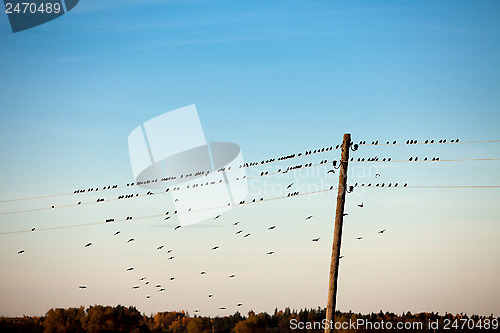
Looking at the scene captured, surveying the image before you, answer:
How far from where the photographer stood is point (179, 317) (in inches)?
5049

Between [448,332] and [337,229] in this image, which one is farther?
[448,332]

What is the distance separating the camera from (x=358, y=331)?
93750 mm

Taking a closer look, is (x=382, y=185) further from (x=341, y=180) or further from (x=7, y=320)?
(x=7, y=320)

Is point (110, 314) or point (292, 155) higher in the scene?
point (292, 155)

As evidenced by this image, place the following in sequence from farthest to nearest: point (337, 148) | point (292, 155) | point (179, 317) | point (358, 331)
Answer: point (179, 317), point (358, 331), point (292, 155), point (337, 148)

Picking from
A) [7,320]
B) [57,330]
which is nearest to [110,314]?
[57,330]

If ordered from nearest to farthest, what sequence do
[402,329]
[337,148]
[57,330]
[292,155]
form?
[337,148]
[292,155]
[57,330]
[402,329]

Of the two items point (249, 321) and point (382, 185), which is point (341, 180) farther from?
point (249, 321)

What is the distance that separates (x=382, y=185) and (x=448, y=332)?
3883 inches

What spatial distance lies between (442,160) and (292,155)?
25.2 feet

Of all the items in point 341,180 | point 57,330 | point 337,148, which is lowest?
point 57,330

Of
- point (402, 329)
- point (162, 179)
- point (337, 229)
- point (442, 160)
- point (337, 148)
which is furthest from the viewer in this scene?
point (402, 329)

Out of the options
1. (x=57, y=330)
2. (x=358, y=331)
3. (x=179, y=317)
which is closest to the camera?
(x=57, y=330)

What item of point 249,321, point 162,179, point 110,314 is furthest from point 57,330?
point 162,179
